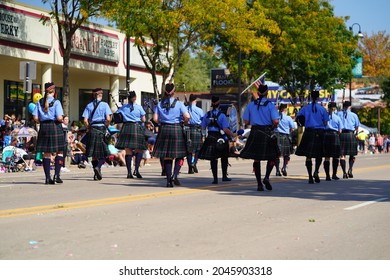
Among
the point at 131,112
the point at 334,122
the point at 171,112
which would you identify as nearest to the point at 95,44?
the point at 131,112

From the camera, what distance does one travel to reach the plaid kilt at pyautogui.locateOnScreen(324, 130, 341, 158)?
1886cm

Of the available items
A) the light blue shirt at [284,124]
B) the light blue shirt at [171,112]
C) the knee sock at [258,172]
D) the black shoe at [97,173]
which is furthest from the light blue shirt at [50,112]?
the light blue shirt at [284,124]

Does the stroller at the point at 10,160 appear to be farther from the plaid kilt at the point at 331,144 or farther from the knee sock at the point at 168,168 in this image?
the plaid kilt at the point at 331,144

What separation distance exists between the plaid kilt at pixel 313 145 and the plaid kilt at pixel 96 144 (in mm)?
4267

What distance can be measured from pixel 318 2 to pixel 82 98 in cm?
1551

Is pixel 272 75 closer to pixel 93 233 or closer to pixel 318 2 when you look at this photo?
pixel 318 2

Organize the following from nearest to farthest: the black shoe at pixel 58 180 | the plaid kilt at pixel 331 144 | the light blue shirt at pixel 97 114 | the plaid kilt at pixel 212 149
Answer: the black shoe at pixel 58 180 < the light blue shirt at pixel 97 114 < the plaid kilt at pixel 212 149 < the plaid kilt at pixel 331 144

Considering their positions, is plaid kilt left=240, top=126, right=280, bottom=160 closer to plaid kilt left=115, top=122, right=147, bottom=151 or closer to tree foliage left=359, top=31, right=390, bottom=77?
plaid kilt left=115, top=122, right=147, bottom=151

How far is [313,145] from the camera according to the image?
18250 millimetres

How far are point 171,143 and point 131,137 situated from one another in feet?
10.0

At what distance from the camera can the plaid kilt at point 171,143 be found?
1555 centimetres

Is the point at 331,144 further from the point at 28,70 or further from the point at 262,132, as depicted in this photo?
the point at 28,70

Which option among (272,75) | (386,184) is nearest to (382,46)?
(272,75)

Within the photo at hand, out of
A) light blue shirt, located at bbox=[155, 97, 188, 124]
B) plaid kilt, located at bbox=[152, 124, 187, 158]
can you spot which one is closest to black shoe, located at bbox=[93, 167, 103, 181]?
plaid kilt, located at bbox=[152, 124, 187, 158]
